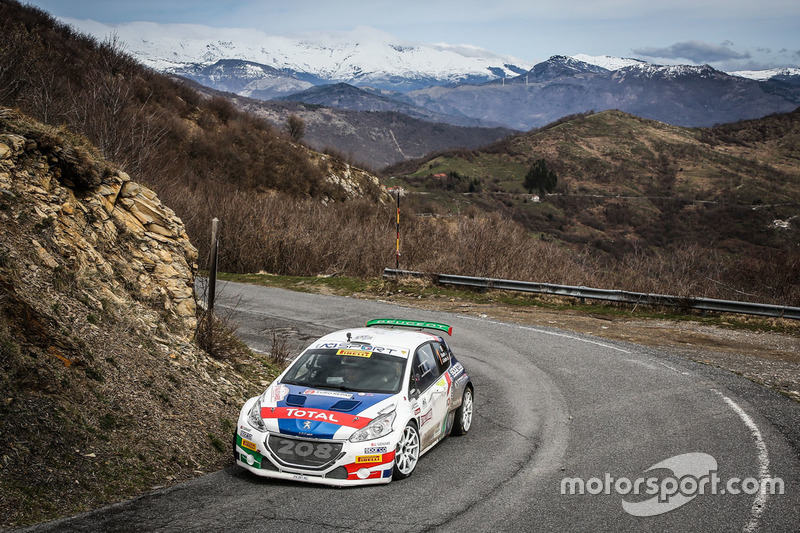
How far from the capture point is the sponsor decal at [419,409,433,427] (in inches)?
301

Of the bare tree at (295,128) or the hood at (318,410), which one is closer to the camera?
the hood at (318,410)

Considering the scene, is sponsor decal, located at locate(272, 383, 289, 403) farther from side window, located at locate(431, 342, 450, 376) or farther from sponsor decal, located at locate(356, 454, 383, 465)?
side window, located at locate(431, 342, 450, 376)

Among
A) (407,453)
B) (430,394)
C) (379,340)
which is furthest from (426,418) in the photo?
(379,340)

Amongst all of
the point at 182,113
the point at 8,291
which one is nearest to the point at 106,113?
the point at 8,291

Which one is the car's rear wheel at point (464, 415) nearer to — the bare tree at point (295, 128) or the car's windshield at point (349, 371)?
the car's windshield at point (349, 371)

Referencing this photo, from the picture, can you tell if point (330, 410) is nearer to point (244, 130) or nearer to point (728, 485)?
point (728, 485)

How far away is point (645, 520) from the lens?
6.07 meters

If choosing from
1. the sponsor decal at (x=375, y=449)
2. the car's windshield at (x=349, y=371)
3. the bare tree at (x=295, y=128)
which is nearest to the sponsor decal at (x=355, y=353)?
the car's windshield at (x=349, y=371)

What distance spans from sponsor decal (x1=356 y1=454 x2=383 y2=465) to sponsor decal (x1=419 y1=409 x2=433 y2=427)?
0.92 metres

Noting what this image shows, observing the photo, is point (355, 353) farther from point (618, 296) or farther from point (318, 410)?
point (618, 296)

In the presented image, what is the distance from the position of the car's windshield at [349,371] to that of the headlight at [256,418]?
54 centimetres

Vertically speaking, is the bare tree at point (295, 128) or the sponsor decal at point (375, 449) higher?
the bare tree at point (295, 128)

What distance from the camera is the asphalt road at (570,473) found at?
5.91 meters

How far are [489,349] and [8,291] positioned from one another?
32.1 feet
